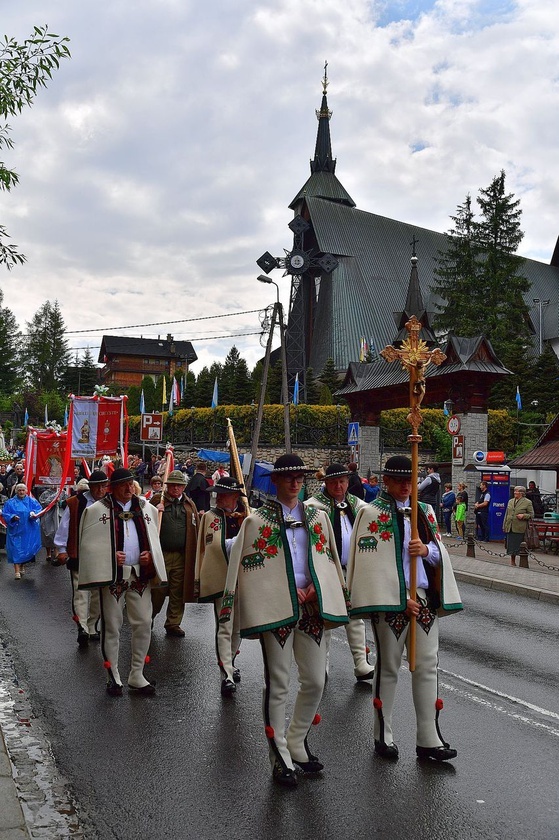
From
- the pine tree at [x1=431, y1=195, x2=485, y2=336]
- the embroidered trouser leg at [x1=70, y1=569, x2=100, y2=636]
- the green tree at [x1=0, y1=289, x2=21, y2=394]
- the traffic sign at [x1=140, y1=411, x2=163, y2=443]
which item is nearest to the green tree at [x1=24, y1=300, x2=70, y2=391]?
the green tree at [x1=0, y1=289, x2=21, y2=394]

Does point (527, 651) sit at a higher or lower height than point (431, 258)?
lower

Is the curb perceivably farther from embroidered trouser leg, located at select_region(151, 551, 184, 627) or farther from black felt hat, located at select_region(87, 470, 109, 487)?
black felt hat, located at select_region(87, 470, 109, 487)

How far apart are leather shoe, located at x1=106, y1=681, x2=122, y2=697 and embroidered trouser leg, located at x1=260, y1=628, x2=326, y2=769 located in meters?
2.32

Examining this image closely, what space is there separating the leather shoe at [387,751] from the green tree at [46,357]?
98.1 meters

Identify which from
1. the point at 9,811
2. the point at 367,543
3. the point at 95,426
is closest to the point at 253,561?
the point at 367,543

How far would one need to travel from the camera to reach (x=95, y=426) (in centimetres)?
1767

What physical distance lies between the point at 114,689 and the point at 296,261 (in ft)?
190

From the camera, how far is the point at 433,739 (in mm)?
5477

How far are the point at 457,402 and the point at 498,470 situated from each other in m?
2.44

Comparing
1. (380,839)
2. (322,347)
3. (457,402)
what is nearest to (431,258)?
(322,347)

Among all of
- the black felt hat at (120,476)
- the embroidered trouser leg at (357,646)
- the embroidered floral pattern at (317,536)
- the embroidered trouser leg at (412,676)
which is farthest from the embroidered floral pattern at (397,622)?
the black felt hat at (120,476)

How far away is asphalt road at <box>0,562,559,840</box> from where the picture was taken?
4.59 meters

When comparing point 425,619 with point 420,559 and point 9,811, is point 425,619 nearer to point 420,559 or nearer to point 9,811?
point 420,559

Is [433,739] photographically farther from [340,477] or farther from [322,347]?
[322,347]
